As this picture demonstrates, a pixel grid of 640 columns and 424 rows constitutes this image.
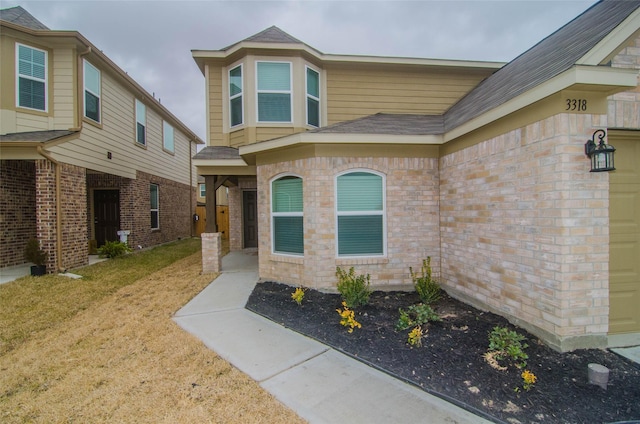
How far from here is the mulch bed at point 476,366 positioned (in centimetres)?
233

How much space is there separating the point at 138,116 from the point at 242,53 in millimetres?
A: 6710

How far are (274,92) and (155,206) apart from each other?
8.72 meters

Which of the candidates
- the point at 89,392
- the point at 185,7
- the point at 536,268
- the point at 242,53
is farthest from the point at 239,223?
the point at 536,268

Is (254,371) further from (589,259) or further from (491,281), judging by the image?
(589,259)

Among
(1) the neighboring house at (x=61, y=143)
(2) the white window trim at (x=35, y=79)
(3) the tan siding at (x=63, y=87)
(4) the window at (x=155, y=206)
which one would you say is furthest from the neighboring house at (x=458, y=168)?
(4) the window at (x=155, y=206)

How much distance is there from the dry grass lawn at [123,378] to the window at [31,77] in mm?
5948

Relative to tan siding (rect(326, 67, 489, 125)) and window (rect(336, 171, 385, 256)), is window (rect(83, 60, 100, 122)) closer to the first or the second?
tan siding (rect(326, 67, 489, 125))

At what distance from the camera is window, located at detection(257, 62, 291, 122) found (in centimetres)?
743

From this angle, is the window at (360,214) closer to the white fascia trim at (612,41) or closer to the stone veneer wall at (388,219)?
the stone veneer wall at (388,219)

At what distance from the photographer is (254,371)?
2947 mm

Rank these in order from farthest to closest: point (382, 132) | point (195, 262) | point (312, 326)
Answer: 1. point (195, 262)
2. point (382, 132)
3. point (312, 326)

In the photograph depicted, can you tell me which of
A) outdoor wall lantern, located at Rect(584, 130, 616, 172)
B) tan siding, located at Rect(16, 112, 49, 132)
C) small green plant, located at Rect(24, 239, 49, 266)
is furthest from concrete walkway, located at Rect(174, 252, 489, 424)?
tan siding, located at Rect(16, 112, 49, 132)

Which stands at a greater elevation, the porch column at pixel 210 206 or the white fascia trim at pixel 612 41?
the white fascia trim at pixel 612 41

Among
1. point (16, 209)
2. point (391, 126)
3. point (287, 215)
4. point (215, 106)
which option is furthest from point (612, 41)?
point (16, 209)
